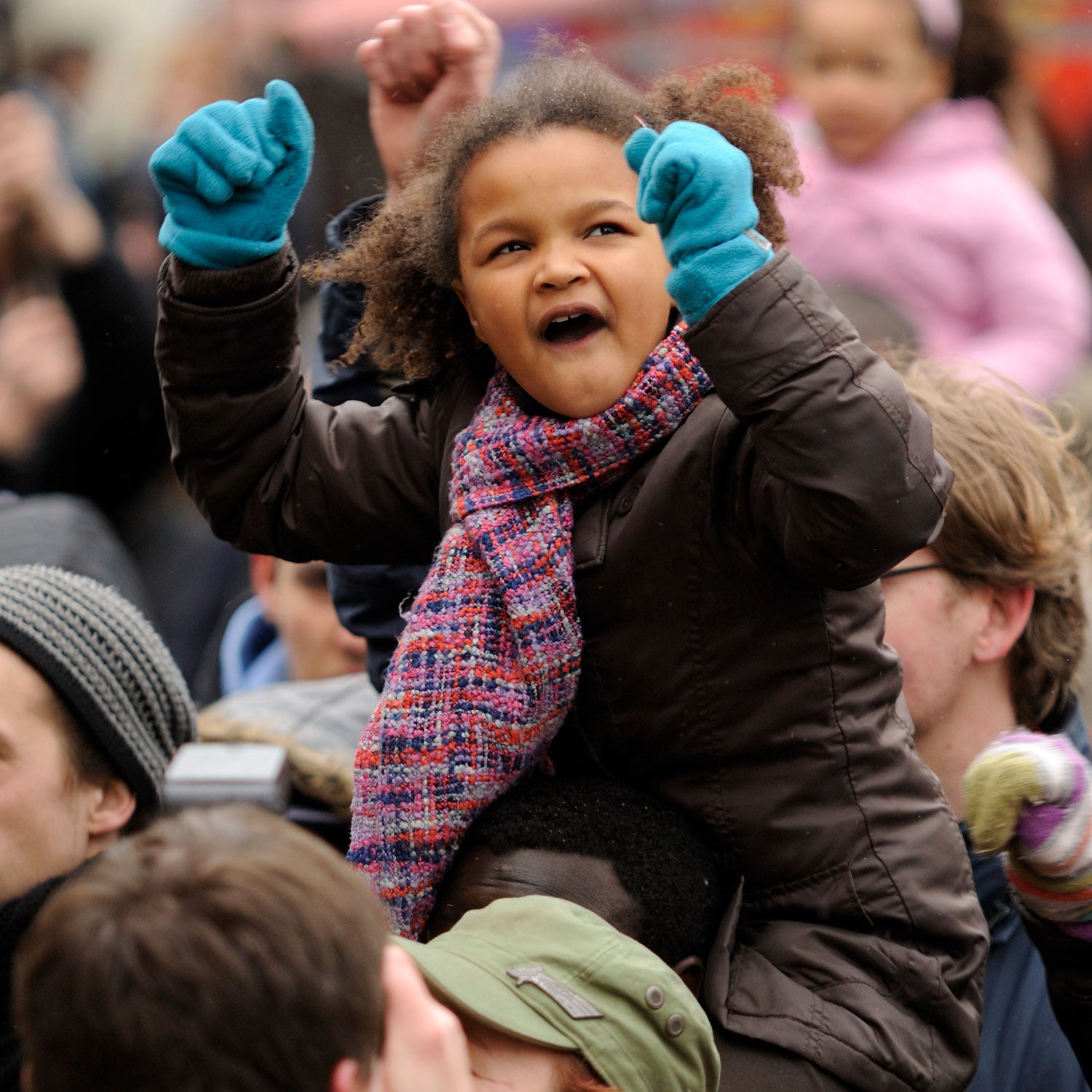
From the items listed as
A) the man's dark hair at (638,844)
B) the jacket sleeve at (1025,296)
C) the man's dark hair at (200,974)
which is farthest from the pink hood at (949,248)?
the man's dark hair at (200,974)

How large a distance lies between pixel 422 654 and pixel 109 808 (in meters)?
0.69

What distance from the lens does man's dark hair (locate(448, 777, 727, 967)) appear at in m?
1.84

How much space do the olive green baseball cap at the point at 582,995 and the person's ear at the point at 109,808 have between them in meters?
0.81

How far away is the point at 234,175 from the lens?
1840 millimetres

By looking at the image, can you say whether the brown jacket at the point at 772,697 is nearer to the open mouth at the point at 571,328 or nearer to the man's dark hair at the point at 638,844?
the man's dark hair at the point at 638,844

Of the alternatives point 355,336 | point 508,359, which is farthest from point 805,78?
point 508,359

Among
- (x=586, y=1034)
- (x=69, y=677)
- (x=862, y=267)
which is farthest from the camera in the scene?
(x=862, y=267)

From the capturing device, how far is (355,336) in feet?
7.55

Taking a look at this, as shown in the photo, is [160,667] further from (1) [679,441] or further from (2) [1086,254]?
(2) [1086,254]

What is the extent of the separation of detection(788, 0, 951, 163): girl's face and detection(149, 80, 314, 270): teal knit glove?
2194 mm

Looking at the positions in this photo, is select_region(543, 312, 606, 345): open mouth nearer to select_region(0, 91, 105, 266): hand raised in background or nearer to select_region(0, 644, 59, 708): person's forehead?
select_region(0, 644, 59, 708): person's forehead

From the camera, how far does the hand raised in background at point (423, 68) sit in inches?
89.5

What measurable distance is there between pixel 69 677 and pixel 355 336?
0.62m

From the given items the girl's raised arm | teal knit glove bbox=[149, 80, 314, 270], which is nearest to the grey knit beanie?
teal knit glove bbox=[149, 80, 314, 270]
